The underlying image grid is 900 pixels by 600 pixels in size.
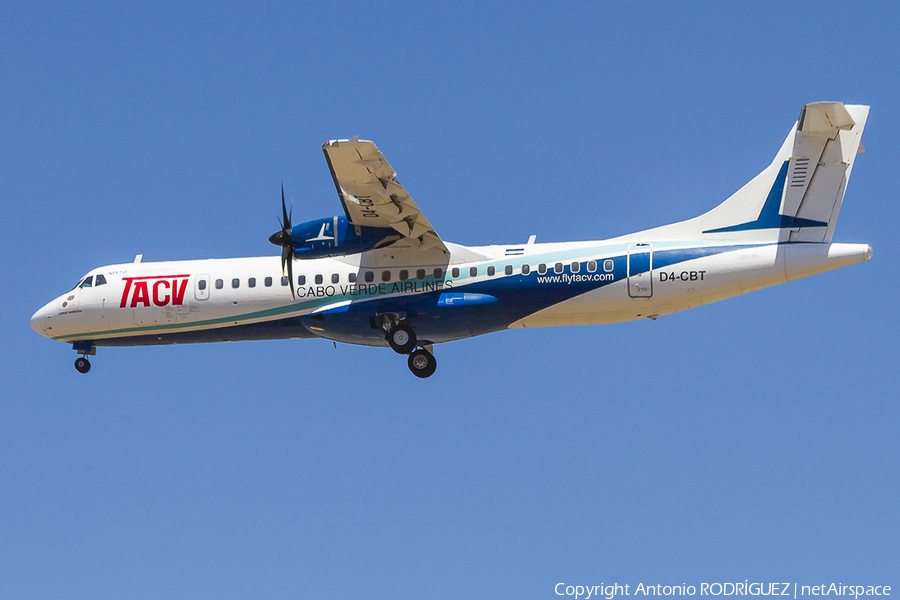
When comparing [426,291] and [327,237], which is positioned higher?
[327,237]

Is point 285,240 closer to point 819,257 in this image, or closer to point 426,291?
point 426,291

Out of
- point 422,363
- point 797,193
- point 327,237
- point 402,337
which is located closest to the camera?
point 797,193

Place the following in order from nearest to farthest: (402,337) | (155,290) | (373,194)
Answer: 1. (373,194)
2. (402,337)
3. (155,290)

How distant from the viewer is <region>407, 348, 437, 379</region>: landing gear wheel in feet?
87.4

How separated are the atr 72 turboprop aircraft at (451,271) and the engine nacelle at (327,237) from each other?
26mm

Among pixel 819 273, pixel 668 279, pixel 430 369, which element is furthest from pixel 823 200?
pixel 430 369

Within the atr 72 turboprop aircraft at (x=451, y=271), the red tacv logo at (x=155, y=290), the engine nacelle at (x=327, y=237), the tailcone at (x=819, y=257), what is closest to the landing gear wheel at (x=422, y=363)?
the atr 72 turboprop aircraft at (x=451, y=271)

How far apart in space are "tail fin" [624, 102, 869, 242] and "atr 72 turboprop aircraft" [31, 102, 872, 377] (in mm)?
28

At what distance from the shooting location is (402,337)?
25938 mm

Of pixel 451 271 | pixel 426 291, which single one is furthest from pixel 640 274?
pixel 426 291

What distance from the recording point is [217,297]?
Answer: 27094 mm

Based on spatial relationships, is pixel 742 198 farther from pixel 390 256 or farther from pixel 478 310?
pixel 390 256

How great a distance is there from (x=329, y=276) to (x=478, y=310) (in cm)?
361

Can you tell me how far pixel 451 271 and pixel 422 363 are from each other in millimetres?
2350
